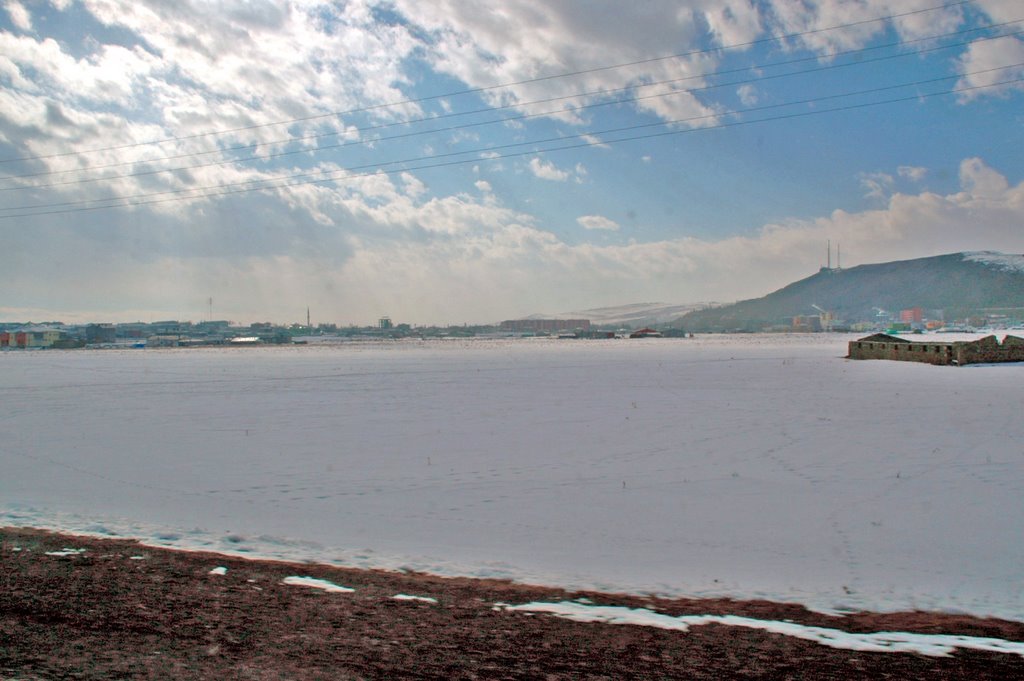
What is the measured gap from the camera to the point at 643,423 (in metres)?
18.1

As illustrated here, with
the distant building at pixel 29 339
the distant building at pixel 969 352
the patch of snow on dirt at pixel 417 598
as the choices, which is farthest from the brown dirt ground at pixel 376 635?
the distant building at pixel 29 339

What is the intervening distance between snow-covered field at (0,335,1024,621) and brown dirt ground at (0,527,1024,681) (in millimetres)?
832

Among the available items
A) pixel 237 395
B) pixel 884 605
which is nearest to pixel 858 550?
pixel 884 605

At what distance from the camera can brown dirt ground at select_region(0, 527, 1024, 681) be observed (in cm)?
477

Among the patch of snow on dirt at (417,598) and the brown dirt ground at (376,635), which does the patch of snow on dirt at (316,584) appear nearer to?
the brown dirt ground at (376,635)

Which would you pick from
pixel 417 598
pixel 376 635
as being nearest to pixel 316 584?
pixel 417 598

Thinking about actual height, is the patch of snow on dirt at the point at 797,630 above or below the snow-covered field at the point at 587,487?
above

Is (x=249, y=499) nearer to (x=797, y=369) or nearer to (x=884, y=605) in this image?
(x=884, y=605)

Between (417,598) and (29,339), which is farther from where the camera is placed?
(29,339)

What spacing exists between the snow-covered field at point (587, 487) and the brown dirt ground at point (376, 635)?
832 millimetres

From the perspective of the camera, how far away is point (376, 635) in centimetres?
539

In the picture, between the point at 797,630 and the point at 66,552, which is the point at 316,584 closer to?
the point at 66,552

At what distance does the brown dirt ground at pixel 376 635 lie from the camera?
15.7 feet

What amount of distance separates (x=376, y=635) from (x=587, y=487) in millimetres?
6336
